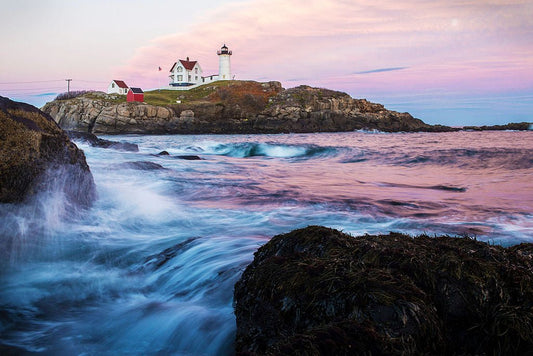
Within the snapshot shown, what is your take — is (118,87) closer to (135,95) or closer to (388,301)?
(135,95)

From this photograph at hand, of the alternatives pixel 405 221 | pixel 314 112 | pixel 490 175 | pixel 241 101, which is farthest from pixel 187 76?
pixel 405 221

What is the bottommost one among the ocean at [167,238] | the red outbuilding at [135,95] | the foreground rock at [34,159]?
the ocean at [167,238]

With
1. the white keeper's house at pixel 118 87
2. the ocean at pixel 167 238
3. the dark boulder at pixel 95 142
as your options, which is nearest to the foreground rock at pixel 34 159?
the ocean at pixel 167 238

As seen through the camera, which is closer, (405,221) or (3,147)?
(3,147)

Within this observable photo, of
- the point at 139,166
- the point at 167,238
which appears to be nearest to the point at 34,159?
the point at 167,238

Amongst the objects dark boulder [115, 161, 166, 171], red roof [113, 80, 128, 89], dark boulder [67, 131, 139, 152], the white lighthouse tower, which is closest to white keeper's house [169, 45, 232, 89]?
the white lighthouse tower

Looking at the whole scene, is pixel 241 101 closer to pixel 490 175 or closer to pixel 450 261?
pixel 490 175

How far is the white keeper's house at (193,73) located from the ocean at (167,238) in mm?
87113

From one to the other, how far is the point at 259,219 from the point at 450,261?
5333mm

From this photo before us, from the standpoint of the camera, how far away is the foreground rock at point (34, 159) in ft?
18.5

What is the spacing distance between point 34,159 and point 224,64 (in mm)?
97397

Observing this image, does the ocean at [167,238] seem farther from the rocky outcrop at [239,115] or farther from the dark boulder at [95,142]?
the rocky outcrop at [239,115]

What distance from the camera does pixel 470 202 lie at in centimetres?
956

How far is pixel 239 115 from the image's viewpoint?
69.9 metres
